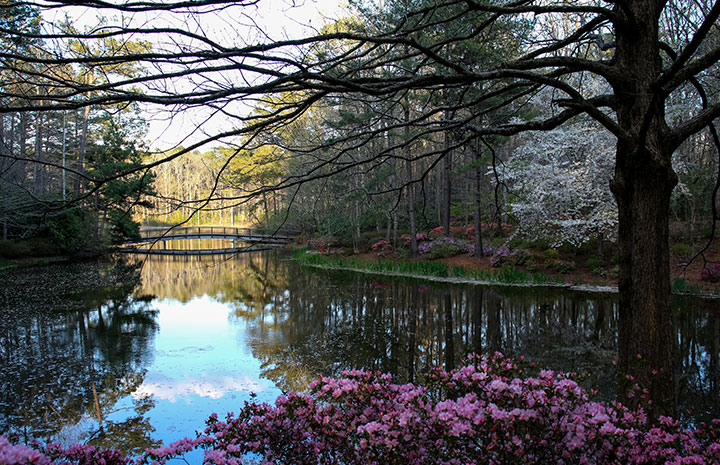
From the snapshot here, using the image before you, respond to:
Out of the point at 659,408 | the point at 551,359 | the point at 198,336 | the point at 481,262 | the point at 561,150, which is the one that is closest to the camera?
the point at 659,408

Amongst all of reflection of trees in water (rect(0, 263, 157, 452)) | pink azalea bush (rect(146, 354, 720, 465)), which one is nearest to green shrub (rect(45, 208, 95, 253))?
reflection of trees in water (rect(0, 263, 157, 452))

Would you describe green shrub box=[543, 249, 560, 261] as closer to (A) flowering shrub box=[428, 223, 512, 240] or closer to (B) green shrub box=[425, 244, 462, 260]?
(B) green shrub box=[425, 244, 462, 260]

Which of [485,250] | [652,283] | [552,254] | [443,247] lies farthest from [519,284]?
[652,283]

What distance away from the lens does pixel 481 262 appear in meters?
15.7

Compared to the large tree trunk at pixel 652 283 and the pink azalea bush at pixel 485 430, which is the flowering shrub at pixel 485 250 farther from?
the pink azalea bush at pixel 485 430

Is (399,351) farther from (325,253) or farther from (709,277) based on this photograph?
(325,253)

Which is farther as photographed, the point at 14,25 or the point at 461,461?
the point at 14,25

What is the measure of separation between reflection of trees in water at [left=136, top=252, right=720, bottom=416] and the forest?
1578 millimetres

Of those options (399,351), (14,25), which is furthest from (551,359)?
(14,25)

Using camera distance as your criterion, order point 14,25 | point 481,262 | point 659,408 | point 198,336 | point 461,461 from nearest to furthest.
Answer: point 461,461
point 659,408
point 14,25
point 198,336
point 481,262

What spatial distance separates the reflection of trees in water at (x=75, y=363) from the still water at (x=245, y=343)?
0.09 feet

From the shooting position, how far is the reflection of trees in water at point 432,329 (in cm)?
631

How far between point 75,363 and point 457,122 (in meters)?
7.24

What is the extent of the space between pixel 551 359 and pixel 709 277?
301 inches
